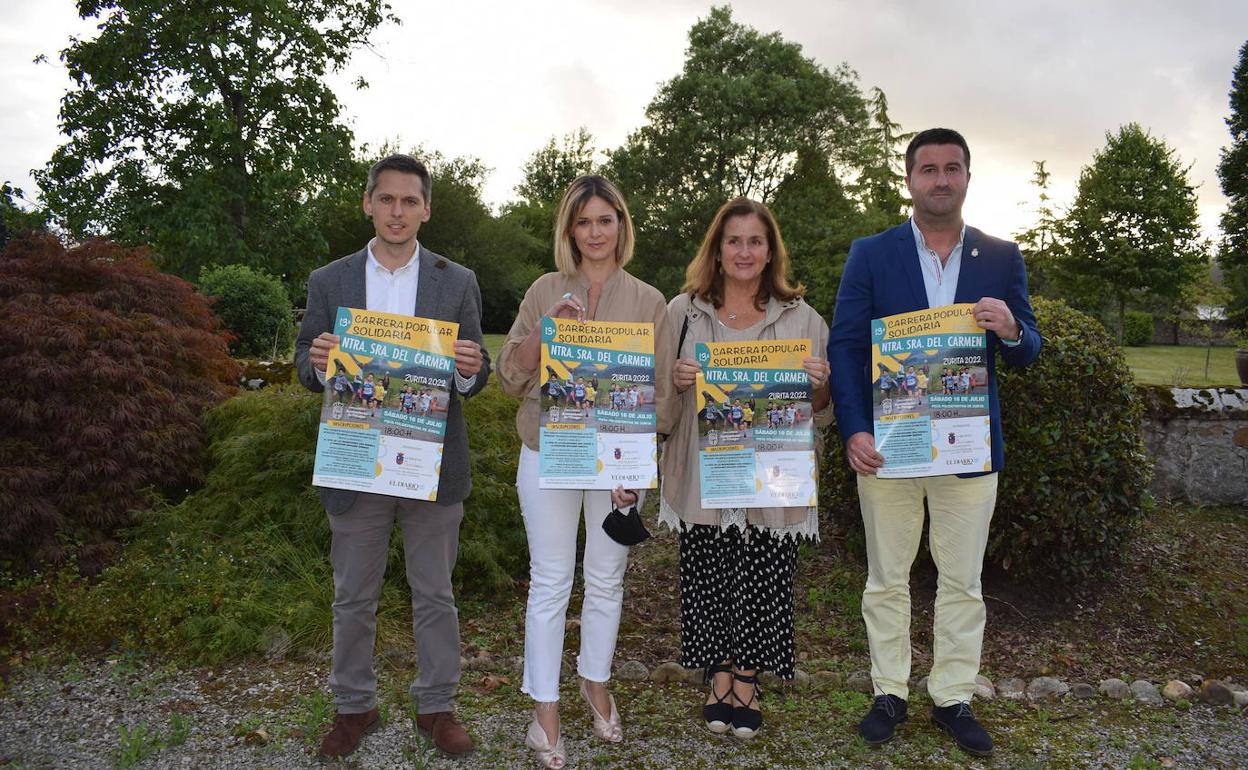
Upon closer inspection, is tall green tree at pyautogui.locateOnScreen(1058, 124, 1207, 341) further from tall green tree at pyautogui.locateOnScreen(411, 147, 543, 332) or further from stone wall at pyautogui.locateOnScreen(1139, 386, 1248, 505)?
stone wall at pyautogui.locateOnScreen(1139, 386, 1248, 505)

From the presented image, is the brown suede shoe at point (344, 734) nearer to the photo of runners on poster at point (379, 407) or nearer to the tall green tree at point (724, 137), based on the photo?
the photo of runners on poster at point (379, 407)

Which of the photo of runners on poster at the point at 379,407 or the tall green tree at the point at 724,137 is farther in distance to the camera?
the tall green tree at the point at 724,137

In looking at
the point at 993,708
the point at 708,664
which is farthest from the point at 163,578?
the point at 993,708

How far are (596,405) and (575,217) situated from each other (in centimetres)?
78

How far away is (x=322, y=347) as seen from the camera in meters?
3.24

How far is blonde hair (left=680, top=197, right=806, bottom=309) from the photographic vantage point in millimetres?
3654

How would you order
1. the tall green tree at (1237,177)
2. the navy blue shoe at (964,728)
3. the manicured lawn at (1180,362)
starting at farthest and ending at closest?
1. the tall green tree at (1237,177)
2. the manicured lawn at (1180,362)
3. the navy blue shoe at (964,728)

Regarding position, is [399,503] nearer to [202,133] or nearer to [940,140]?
Answer: [940,140]

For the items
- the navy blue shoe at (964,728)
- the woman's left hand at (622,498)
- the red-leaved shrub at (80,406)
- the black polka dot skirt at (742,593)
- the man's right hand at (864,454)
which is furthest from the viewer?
the red-leaved shrub at (80,406)

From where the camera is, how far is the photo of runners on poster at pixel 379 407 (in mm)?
3254

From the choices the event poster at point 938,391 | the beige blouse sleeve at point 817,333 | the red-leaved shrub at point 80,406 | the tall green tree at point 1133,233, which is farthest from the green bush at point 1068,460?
the tall green tree at point 1133,233

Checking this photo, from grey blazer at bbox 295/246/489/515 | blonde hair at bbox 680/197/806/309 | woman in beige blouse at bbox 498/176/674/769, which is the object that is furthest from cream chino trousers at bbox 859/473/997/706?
grey blazer at bbox 295/246/489/515

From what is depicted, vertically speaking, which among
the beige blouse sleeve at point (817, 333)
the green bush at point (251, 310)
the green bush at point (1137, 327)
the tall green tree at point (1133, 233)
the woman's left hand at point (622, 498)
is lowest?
the woman's left hand at point (622, 498)

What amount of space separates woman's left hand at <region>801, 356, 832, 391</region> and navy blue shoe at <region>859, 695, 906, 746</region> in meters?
1.48
